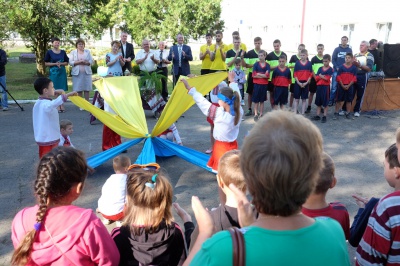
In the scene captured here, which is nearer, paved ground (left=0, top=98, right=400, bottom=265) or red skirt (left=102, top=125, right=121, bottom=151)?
paved ground (left=0, top=98, right=400, bottom=265)

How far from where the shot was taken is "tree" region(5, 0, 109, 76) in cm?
1352

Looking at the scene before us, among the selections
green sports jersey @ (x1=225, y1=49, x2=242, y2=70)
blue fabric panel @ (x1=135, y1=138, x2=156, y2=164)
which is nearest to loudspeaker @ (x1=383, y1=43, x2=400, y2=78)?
green sports jersey @ (x1=225, y1=49, x2=242, y2=70)

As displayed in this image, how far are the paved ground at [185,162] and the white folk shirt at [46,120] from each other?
798 millimetres

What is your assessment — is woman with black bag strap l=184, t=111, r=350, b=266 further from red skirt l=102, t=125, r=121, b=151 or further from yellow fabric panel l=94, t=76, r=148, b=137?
red skirt l=102, t=125, r=121, b=151

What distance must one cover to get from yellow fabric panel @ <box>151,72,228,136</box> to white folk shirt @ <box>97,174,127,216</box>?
181 cm

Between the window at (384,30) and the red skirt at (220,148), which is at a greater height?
the window at (384,30)

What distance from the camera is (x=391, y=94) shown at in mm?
11062

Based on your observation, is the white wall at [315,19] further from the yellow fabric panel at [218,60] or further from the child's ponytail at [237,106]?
the child's ponytail at [237,106]

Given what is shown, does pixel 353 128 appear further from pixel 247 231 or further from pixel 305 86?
pixel 247 231

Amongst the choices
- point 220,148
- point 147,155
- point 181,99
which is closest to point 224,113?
point 220,148

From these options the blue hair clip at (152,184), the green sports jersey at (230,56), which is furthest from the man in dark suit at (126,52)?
the blue hair clip at (152,184)

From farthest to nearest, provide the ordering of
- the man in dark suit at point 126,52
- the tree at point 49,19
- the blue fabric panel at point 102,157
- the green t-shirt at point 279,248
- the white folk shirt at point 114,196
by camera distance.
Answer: the tree at point 49,19 < the man in dark suit at point 126,52 < the blue fabric panel at point 102,157 < the white folk shirt at point 114,196 < the green t-shirt at point 279,248

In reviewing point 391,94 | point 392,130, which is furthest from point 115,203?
point 391,94

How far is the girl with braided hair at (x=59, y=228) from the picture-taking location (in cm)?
200
